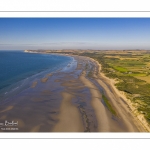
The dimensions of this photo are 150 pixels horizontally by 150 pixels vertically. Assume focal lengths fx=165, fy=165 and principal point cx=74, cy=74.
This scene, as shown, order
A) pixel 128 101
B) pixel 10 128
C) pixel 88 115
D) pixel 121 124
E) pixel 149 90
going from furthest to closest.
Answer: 1. pixel 149 90
2. pixel 128 101
3. pixel 88 115
4. pixel 121 124
5. pixel 10 128

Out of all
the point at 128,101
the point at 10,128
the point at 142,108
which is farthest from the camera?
the point at 128,101

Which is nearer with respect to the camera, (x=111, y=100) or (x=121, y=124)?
(x=121, y=124)
